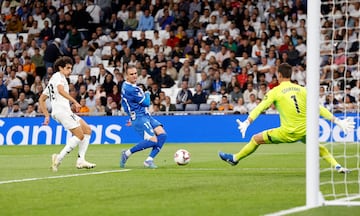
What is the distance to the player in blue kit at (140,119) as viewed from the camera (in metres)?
16.7

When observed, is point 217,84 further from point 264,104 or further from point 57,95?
point 264,104

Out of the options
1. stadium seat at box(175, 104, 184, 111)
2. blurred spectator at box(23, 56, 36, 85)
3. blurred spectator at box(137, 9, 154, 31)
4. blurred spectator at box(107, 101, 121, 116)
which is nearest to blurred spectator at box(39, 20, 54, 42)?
blurred spectator at box(23, 56, 36, 85)

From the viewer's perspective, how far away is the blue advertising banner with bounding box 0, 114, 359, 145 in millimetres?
27672

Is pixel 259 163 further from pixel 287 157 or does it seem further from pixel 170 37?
pixel 170 37

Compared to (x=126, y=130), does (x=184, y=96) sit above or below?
above

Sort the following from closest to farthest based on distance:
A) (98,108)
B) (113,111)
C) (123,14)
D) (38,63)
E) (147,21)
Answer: (113,111)
(98,108)
(38,63)
(147,21)
(123,14)

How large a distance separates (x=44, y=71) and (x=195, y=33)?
18.5 feet

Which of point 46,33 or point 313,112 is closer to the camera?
point 313,112

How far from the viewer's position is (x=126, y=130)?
28500 mm

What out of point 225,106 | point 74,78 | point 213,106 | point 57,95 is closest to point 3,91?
point 74,78

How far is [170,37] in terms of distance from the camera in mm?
31812

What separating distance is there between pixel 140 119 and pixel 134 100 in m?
0.38

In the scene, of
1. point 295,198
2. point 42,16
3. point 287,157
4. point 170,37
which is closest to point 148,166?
point 287,157

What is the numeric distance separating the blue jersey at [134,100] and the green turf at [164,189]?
1058mm
